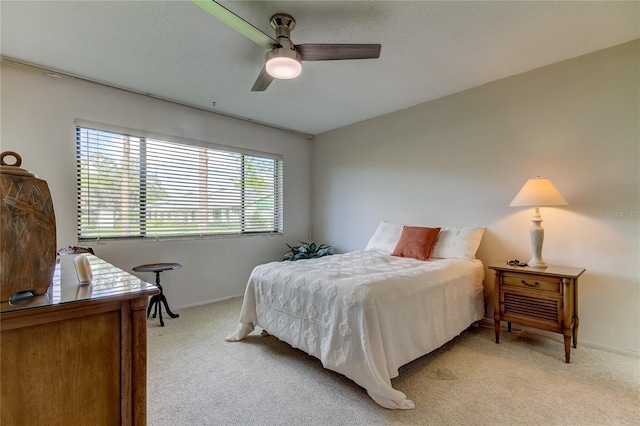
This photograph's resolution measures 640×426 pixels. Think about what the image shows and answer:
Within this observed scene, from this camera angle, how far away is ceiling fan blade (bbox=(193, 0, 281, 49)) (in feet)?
5.14

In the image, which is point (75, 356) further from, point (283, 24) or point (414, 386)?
point (283, 24)

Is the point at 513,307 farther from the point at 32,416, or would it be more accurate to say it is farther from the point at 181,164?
the point at 181,164

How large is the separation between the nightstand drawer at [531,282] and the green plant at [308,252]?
242cm

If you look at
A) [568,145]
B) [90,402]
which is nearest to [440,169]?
[568,145]

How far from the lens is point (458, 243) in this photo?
308cm

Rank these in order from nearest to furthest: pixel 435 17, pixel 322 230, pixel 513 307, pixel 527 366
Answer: pixel 435 17 → pixel 527 366 → pixel 513 307 → pixel 322 230

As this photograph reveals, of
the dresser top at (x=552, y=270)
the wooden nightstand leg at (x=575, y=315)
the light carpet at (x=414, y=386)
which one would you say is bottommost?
the light carpet at (x=414, y=386)

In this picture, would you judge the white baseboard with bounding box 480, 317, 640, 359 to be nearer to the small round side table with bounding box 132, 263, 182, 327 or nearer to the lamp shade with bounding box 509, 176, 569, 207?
the lamp shade with bounding box 509, 176, 569, 207

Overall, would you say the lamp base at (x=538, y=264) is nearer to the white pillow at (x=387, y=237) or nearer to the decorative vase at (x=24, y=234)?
the white pillow at (x=387, y=237)

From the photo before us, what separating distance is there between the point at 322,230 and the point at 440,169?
219 cm

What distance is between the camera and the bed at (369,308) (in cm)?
180

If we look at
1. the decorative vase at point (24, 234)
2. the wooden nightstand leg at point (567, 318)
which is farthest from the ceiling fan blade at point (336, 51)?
the wooden nightstand leg at point (567, 318)

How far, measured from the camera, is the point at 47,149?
A: 9.27ft

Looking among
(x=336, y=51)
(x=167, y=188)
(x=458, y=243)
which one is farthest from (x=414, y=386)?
(x=167, y=188)
